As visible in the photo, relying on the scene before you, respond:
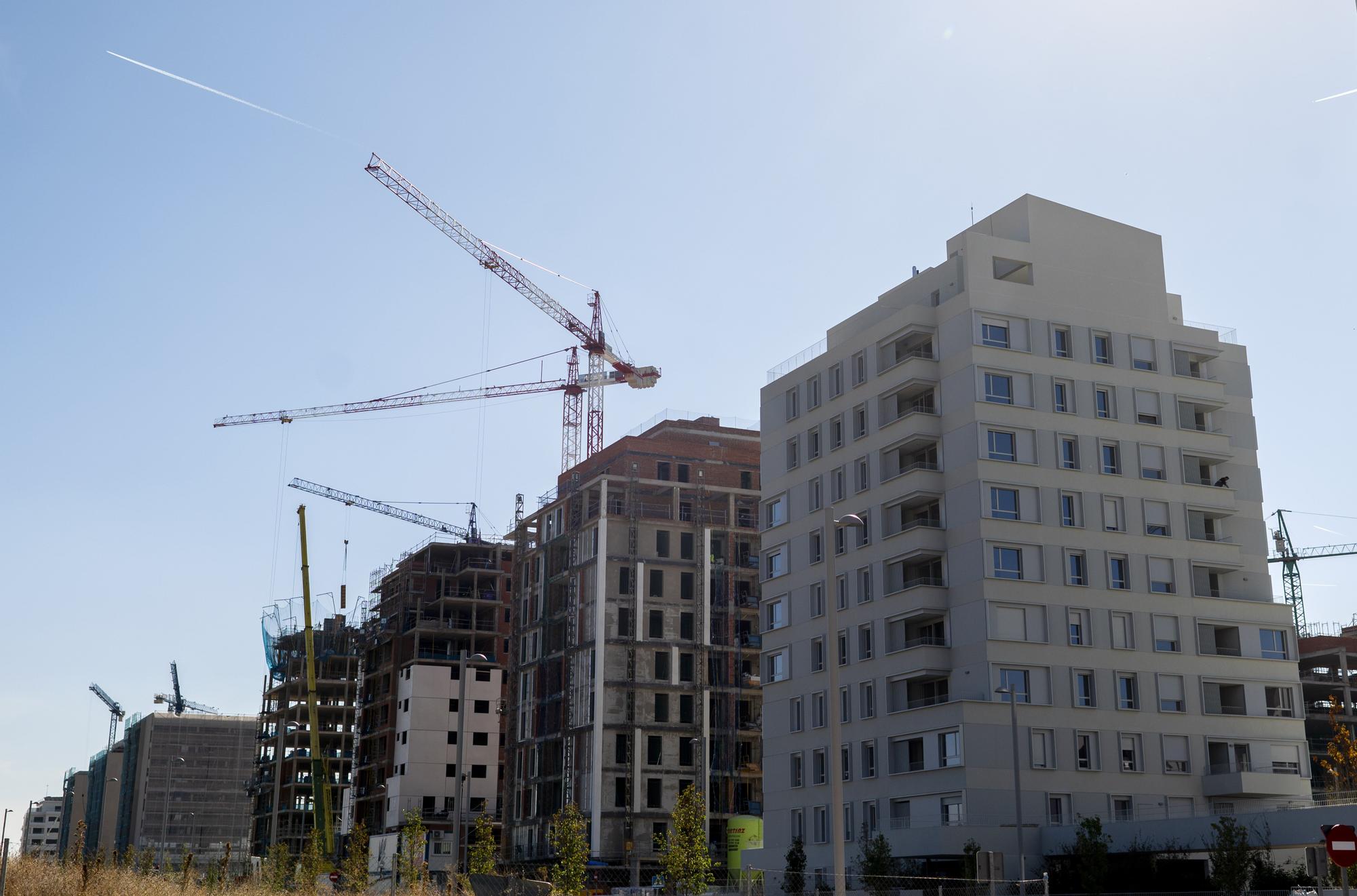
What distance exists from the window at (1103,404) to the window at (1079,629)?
10984 mm

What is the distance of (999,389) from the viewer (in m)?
73.7

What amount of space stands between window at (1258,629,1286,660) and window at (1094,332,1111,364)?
54.7 feet

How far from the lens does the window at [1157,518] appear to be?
7419 cm

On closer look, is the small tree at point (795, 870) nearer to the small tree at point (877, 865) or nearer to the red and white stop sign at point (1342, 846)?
the small tree at point (877, 865)

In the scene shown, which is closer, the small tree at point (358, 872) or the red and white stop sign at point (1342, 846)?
the red and white stop sign at point (1342, 846)

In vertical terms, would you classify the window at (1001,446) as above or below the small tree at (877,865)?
above

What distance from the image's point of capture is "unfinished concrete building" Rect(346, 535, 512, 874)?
434 feet

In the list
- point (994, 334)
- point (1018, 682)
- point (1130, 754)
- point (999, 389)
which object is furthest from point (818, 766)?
point (994, 334)

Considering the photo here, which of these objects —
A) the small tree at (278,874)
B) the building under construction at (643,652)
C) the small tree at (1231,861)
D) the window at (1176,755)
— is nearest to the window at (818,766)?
the window at (1176,755)

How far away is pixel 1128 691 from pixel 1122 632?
2.99m

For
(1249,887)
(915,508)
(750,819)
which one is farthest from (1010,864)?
(750,819)

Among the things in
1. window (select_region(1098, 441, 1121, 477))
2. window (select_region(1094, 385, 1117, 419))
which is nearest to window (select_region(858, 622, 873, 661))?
window (select_region(1098, 441, 1121, 477))

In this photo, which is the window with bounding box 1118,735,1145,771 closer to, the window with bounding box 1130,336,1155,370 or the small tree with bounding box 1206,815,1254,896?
the small tree with bounding box 1206,815,1254,896

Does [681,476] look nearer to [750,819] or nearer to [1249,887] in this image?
[750,819]
